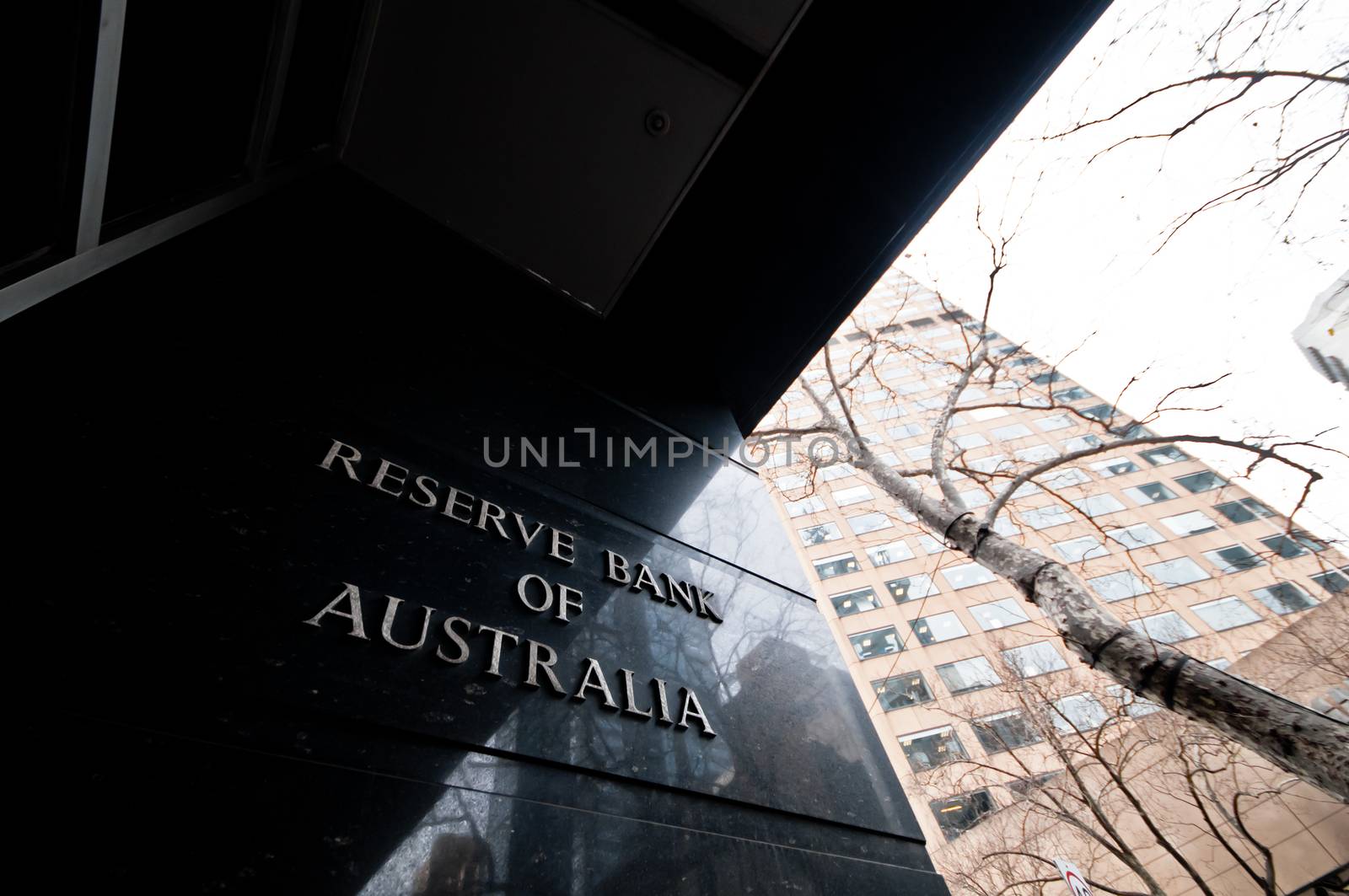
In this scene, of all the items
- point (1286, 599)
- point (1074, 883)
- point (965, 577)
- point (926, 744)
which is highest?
point (965, 577)

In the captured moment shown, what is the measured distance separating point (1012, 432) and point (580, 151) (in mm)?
47259

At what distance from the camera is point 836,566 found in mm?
38344

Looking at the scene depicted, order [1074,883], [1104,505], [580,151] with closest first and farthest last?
[580,151] → [1074,883] → [1104,505]

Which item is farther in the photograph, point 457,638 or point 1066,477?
point 1066,477

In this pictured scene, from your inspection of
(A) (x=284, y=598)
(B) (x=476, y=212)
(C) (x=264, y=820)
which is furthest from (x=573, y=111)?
(C) (x=264, y=820)

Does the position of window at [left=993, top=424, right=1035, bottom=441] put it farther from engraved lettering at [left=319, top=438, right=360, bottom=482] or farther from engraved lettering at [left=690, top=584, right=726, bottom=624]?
engraved lettering at [left=319, top=438, right=360, bottom=482]

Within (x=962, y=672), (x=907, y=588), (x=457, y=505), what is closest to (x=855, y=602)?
(x=907, y=588)

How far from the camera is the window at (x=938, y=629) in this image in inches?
1287

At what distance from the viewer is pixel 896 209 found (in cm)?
401

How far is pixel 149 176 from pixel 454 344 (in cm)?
145

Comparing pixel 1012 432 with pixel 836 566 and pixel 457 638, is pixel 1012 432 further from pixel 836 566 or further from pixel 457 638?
pixel 457 638

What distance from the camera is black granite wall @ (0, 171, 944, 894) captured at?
4.53 ft

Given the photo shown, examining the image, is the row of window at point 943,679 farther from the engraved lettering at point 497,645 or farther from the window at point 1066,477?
the engraved lettering at point 497,645

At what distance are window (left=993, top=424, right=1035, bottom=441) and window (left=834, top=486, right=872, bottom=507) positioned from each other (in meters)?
10.8
